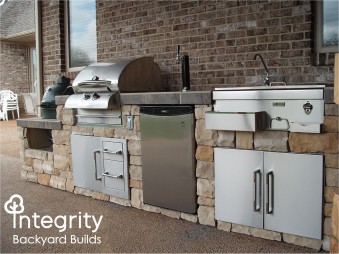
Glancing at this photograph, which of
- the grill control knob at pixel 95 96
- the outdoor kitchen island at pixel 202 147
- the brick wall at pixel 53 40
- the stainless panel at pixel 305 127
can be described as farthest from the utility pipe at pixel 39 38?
the stainless panel at pixel 305 127

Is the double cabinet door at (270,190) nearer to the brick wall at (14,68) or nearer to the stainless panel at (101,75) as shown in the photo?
the stainless panel at (101,75)

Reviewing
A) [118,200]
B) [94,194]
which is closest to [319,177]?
[118,200]

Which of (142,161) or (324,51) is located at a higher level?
(324,51)

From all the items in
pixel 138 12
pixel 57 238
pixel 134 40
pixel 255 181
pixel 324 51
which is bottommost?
pixel 57 238

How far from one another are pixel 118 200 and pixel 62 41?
9.30 feet

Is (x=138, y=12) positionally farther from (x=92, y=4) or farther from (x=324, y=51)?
(x=324, y=51)

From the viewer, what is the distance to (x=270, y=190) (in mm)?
2305

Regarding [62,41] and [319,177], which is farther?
[62,41]

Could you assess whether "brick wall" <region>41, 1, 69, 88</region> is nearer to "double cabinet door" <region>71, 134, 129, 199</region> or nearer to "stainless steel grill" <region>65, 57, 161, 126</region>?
"stainless steel grill" <region>65, 57, 161, 126</region>

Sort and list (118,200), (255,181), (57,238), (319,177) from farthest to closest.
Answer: (118,200)
(57,238)
(255,181)
(319,177)

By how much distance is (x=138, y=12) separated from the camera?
404 cm

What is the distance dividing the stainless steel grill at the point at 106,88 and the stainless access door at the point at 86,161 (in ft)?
0.56

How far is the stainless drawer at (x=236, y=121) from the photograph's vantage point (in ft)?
7.47

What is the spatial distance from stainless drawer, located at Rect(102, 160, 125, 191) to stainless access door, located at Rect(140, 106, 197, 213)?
0.26 m
